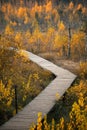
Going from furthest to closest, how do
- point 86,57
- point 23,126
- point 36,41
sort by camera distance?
point 36,41
point 86,57
point 23,126

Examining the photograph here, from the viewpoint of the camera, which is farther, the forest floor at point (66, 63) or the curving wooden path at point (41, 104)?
the forest floor at point (66, 63)

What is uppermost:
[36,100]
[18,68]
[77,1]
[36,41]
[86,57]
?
[36,100]

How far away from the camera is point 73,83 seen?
17219 mm

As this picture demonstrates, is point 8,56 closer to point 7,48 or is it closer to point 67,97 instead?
point 7,48

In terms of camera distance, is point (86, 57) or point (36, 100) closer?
point (36, 100)

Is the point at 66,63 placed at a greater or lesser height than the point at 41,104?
lesser

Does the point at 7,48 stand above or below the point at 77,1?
above

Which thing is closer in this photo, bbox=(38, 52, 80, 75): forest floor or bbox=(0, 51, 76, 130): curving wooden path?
bbox=(0, 51, 76, 130): curving wooden path

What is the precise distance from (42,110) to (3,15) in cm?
4488

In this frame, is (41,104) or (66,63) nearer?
(41,104)

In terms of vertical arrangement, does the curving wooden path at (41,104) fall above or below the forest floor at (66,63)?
above

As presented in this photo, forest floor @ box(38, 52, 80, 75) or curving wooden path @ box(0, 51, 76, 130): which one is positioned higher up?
curving wooden path @ box(0, 51, 76, 130)

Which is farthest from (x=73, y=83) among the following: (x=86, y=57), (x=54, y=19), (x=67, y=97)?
(x=54, y=19)

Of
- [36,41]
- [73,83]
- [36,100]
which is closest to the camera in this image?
[36,100]
